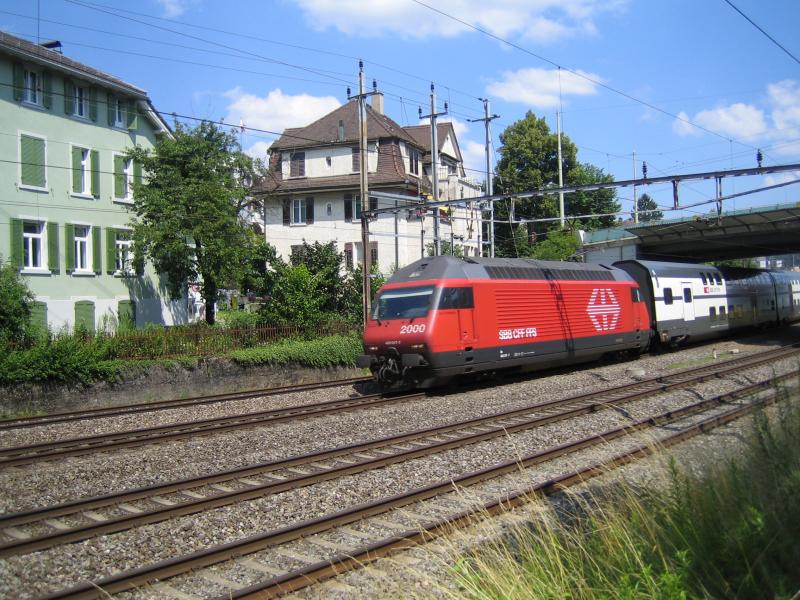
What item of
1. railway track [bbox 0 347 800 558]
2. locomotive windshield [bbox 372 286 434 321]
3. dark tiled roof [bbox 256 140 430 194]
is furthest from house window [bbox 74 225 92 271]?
railway track [bbox 0 347 800 558]

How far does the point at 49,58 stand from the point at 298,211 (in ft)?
59.8

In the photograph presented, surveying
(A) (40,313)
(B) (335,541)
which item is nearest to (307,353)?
(A) (40,313)

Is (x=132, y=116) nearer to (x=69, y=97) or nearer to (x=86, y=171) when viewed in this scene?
(x=69, y=97)

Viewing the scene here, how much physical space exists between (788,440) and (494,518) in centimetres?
320

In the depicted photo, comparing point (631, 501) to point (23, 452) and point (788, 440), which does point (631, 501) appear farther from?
point (23, 452)

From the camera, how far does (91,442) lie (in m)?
11.5

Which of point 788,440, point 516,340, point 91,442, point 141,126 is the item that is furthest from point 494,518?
point 141,126

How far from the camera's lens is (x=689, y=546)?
402 cm

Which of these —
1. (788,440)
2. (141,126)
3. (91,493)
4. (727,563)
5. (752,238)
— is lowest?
(91,493)

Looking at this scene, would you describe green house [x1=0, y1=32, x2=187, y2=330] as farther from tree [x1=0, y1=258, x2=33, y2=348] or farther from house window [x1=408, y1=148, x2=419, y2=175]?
house window [x1=408, y1=148, x2=419, y2=175]

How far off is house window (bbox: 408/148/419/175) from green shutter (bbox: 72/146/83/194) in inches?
796

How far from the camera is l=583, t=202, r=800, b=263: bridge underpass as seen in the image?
2717 cm

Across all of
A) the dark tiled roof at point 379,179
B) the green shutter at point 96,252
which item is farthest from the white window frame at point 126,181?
the dark tiled roof at point 379,179

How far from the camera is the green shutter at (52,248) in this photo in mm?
25220
